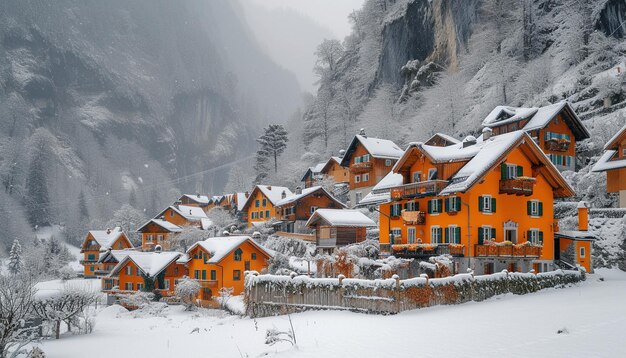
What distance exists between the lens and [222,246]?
54.5m

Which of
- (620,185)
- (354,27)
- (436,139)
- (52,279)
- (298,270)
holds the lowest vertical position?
(52,279)

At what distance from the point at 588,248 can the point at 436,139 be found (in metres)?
30.6

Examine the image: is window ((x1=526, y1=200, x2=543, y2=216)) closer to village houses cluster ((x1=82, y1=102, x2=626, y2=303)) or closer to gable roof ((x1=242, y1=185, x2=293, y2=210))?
village houses cluster ((x1=82, y1=102, x2=626, y2=303))

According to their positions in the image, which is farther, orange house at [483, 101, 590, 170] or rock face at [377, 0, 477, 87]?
rock face at [377, 0, 477, 87]

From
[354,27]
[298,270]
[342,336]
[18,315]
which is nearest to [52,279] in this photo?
[298,270]

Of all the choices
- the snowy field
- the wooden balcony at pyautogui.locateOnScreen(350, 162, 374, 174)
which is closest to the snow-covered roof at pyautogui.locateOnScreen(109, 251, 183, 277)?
the snowy field

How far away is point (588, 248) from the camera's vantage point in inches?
1465

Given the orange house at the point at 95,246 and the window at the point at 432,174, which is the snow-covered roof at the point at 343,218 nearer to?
the window at the point at 432,174

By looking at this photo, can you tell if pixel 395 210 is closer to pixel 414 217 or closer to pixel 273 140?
pixel 414 217

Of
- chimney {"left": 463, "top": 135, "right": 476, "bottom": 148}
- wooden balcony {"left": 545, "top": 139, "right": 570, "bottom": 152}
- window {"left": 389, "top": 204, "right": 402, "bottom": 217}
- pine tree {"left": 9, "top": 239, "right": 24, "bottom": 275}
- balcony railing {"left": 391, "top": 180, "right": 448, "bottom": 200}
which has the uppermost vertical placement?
wooden balcony {"left": 545, "top": 139, "right": 570, "bottom": 152}

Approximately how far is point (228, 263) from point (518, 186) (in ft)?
98.6

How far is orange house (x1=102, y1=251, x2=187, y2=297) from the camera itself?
193ft

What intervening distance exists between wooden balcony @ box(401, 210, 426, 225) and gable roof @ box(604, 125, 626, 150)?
16.0 metres

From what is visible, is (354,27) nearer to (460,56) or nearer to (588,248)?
(460,56)
